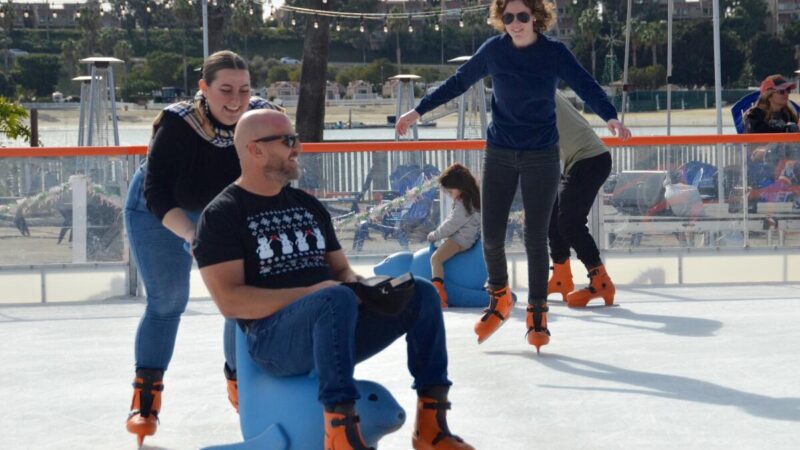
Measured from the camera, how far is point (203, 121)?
4.68 m

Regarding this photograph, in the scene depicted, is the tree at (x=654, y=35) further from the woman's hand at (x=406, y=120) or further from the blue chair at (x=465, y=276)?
the woman's hand at (x=406, y=120)

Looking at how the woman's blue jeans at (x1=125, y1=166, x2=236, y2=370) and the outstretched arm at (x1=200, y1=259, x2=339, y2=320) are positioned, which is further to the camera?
the woman's blue jeans at (x1=125, y1=166, x2=236, y2=370)

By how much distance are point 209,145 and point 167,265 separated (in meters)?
0.47

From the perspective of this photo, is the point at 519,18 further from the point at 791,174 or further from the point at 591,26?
the point at 591,26

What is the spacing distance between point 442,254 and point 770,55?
63.3m

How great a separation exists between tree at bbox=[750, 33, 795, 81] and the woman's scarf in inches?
2595

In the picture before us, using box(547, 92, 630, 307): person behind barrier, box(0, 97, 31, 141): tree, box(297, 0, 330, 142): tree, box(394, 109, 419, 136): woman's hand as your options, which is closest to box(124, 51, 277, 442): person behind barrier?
box(394, 109, 419, 136): woman's hand

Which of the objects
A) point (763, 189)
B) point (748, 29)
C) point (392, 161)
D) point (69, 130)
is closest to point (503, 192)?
point (392, 161)

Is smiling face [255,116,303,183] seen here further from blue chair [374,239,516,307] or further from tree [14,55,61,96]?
tree [14,55,61,96]

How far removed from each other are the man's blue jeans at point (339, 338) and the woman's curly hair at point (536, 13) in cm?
237

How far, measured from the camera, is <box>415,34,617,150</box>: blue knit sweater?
609cm

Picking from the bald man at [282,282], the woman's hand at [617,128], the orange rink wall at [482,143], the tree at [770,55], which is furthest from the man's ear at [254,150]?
the tree at [770,55]

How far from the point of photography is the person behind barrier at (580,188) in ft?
25.7

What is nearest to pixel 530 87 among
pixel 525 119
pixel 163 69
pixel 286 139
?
pixel 525 119
